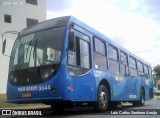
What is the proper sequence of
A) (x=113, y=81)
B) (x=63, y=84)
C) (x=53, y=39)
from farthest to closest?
(x=113, y=81)
(x=53, y=39)
(x=63, y=84)

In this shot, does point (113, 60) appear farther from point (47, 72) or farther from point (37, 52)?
point (47, 72)

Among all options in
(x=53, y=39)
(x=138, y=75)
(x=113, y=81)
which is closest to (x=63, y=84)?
(x=53, y=39)

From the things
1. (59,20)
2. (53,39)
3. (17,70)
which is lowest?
(17,70)

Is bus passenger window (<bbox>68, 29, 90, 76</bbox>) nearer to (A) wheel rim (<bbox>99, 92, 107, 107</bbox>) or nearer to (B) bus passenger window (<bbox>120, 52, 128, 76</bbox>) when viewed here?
(A) wheel rim (<bbox>99, 92, 107, 107</bbox>)

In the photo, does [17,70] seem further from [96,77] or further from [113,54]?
[113,54]

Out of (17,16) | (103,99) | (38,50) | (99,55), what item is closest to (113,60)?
(99,55)

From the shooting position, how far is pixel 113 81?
12.0 meters

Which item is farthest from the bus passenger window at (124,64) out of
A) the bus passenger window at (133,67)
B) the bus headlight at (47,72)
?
the bus headlight at (47,72)

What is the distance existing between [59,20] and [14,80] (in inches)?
86.4

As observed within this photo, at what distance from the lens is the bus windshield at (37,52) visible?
878 centimetres

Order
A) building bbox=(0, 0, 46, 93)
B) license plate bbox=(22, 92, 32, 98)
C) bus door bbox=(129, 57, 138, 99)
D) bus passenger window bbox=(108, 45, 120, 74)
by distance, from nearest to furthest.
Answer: license plate bbox=(22, 92, 32, 98) < bus passenger window bbox=(108, 45, 120, 74) < bus door bbox=(129, 57, 138, 99) < building bbox=(0, 0, 46, 93)

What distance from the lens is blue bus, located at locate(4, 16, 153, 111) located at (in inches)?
339

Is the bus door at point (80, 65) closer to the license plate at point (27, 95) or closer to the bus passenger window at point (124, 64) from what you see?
the license plate at point (27, 95)

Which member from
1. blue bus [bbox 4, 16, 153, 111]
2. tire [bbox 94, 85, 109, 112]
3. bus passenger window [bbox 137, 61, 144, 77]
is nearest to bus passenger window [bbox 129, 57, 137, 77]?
bus passenger window [bbox 137, 61, 144, 77]
